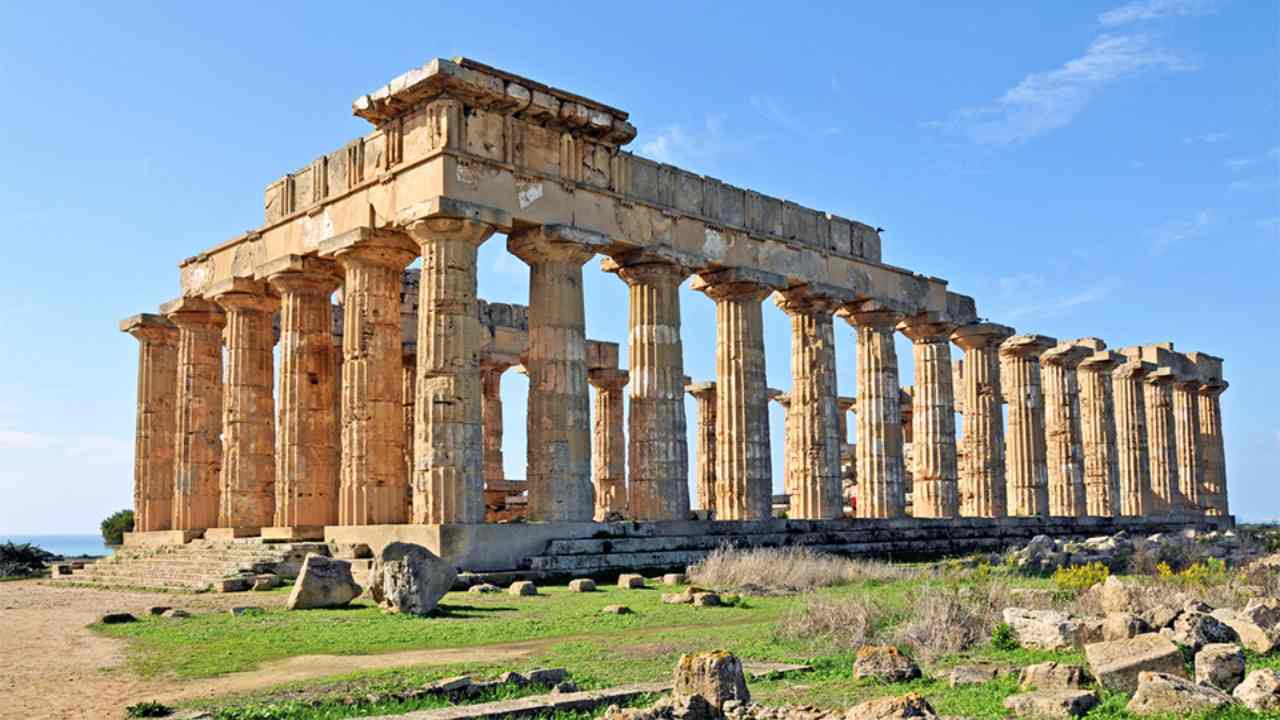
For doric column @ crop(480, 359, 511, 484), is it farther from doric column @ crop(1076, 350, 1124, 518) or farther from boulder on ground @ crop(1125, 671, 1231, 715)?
boulder on ground @ crop(1125, 671, 1231, 715)

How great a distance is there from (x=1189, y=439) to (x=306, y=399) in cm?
3474

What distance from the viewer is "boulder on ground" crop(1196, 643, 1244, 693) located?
819 cm

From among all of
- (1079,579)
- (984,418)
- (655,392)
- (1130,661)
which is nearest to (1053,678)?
(1130,661)

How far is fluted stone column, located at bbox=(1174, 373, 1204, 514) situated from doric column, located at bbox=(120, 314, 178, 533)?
35513mm

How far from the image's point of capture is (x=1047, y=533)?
34.2 meters

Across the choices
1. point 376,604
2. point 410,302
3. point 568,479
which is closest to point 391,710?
point 376,604

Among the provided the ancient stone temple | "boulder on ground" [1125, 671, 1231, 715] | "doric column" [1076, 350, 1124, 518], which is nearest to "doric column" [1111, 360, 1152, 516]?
"doric column" [1076, 350, 1124, 518]

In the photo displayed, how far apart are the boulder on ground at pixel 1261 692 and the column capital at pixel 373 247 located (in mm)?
18251

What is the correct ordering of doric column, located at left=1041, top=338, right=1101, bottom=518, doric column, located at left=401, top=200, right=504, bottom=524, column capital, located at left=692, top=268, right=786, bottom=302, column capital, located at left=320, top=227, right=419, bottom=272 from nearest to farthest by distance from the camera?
1. doric column, located at left=401, top=200, right=504, bottom=524
2. column capital, located at left=320, top=227, right=419, bottom=272
3. column capital, located at left=692, top=268, right=786, bottom=302
4. doric column, located at left=1041, top=338, right=1101, bottom=518

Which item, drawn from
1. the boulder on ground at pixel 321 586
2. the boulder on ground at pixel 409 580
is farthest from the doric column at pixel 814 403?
the boulder on ground at pixel 321 586

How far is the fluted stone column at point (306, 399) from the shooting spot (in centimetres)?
2495

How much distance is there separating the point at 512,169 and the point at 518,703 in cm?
1557

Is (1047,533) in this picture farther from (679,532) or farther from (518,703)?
(518,703)

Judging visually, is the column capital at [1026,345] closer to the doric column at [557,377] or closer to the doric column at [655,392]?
the doric column at [655,392]
